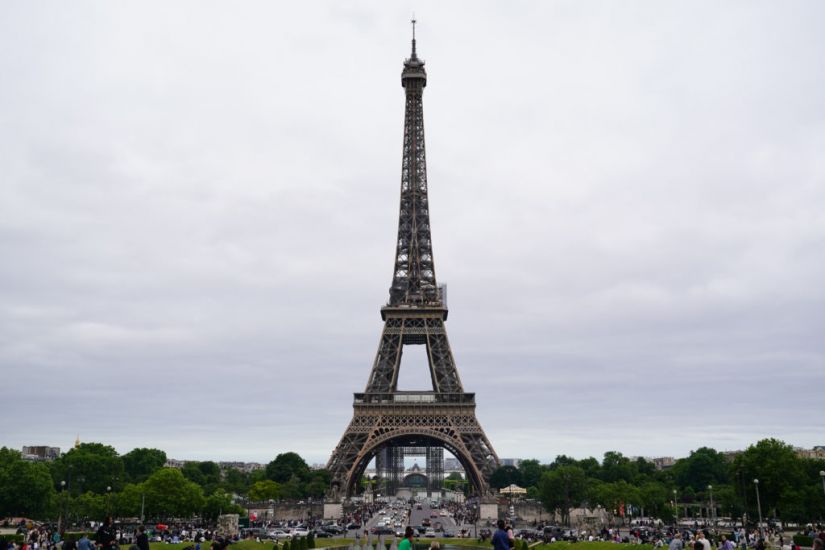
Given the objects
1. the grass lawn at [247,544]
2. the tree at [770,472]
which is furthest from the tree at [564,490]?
the grass lawn at [247,544]

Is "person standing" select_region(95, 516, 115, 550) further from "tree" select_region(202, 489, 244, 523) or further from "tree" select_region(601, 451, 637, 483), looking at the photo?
"tree" select_region(601, 451, 637, 483)

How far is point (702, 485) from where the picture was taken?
13938 cm

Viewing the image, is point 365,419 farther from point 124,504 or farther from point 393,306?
point 124,504

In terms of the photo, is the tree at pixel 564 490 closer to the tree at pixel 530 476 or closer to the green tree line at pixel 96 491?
the green tree line at pixel 96 491

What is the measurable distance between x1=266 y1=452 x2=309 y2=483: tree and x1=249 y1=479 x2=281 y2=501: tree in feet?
49.7

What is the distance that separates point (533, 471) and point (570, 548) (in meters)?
116

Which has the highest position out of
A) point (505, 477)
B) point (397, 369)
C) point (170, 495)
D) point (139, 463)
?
point (397, 369)

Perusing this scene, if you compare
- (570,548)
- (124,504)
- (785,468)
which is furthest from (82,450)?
(785,468)

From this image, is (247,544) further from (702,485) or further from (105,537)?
(702,485)

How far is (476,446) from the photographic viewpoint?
10538 centimetres

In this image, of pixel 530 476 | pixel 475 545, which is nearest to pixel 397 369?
pixel 475 545

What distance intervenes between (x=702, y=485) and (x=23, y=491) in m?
111

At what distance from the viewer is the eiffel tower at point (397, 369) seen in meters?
105

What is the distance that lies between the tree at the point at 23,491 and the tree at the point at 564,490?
198 ft
